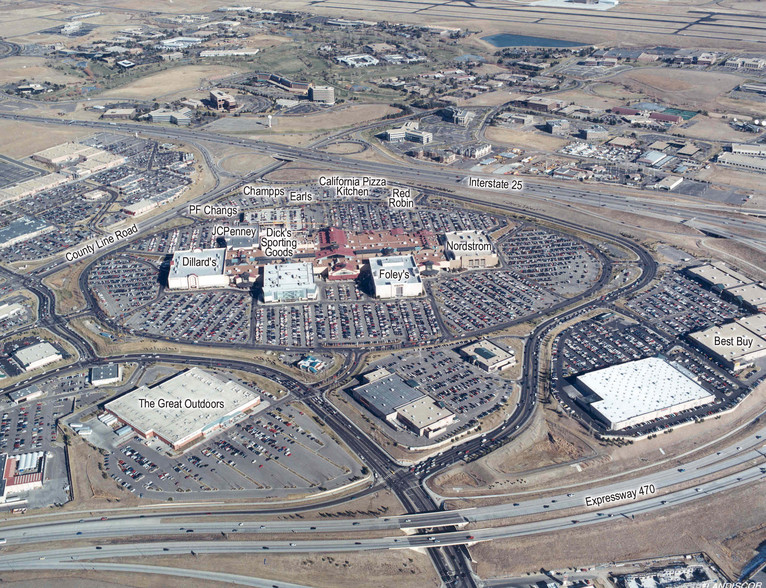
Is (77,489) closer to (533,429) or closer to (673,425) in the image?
(533,429)

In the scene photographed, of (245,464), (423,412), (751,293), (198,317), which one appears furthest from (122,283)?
(751,293)

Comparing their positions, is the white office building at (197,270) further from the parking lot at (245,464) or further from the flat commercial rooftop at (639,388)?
the flat commercial rooftop at (639,388)

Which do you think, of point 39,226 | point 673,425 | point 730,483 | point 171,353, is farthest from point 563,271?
point 39,226

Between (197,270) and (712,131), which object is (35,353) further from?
(712,131)

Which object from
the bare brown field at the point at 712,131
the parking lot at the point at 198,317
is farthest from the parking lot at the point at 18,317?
the bare brown field at the point at 712,131

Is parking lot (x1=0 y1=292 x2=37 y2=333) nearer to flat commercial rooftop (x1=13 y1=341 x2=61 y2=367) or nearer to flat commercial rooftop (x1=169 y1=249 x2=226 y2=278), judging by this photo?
flat commercial rooftop (x1=13 y1=341 x2=61 y2=367)
